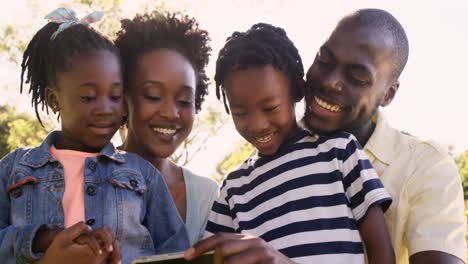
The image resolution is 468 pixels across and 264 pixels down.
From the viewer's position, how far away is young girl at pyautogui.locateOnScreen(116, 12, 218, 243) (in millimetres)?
2926

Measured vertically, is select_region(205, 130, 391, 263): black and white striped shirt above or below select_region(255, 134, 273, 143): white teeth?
below

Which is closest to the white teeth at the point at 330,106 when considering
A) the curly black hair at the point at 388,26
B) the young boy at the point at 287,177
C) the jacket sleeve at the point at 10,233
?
the young boy at the point at 287,177

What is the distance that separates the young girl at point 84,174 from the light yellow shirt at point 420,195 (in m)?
0.98

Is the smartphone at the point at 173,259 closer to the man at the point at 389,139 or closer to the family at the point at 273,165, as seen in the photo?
the family at the point at 273,165

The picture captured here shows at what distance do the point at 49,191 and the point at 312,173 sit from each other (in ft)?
3.73

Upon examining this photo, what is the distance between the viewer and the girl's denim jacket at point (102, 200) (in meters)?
2.34

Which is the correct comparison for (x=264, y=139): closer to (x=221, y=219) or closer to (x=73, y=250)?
(x=221, y=219)

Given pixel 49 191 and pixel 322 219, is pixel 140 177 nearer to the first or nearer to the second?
pixel 49 191

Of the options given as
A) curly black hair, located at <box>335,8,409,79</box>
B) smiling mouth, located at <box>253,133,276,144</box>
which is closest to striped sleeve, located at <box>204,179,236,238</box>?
smiling mouth, located at <box>253,133,276,144</box>

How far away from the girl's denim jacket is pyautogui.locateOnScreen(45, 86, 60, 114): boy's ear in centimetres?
15

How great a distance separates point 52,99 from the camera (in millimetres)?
2660

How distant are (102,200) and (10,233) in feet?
1.28

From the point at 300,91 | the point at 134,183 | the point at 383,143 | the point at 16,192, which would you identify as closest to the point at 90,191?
the point at 134,183

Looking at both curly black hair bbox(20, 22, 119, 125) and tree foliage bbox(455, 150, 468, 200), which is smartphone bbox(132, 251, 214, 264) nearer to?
curly black hair bbox(20, 22, 119, 125)
